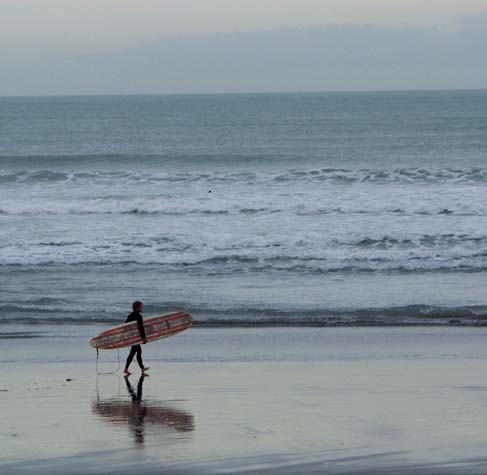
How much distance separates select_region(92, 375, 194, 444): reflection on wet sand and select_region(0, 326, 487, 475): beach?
3 cm

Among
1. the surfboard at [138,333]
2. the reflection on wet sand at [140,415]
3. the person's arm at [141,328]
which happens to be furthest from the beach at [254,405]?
the person's arm at [141,328]

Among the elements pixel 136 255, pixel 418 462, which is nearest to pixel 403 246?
pixel 136 255

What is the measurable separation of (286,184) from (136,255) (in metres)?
17.5

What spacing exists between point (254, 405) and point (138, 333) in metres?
4.04

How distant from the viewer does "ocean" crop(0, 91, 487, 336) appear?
76.1ft

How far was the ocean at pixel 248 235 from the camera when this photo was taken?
76.1 ft

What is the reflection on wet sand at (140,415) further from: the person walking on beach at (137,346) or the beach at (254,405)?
the person walking on beach at (137,346)

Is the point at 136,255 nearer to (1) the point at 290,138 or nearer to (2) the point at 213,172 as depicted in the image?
(2) the point at 213,172

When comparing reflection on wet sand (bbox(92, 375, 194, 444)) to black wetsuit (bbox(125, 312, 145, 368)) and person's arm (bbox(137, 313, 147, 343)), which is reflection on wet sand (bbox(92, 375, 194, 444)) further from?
person's arm (bbox(137, 313, 147, 343))

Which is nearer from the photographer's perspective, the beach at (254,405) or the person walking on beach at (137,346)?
the beach at (254,405)

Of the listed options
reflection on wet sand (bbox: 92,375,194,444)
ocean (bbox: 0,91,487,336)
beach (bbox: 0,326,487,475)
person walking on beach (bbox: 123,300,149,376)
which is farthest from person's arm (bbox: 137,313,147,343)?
ocean (bbox: 0,91,487,336)

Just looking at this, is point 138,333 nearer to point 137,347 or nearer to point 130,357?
point 137,347

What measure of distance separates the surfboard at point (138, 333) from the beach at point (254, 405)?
11.8 inches

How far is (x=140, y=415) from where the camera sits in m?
14.1
